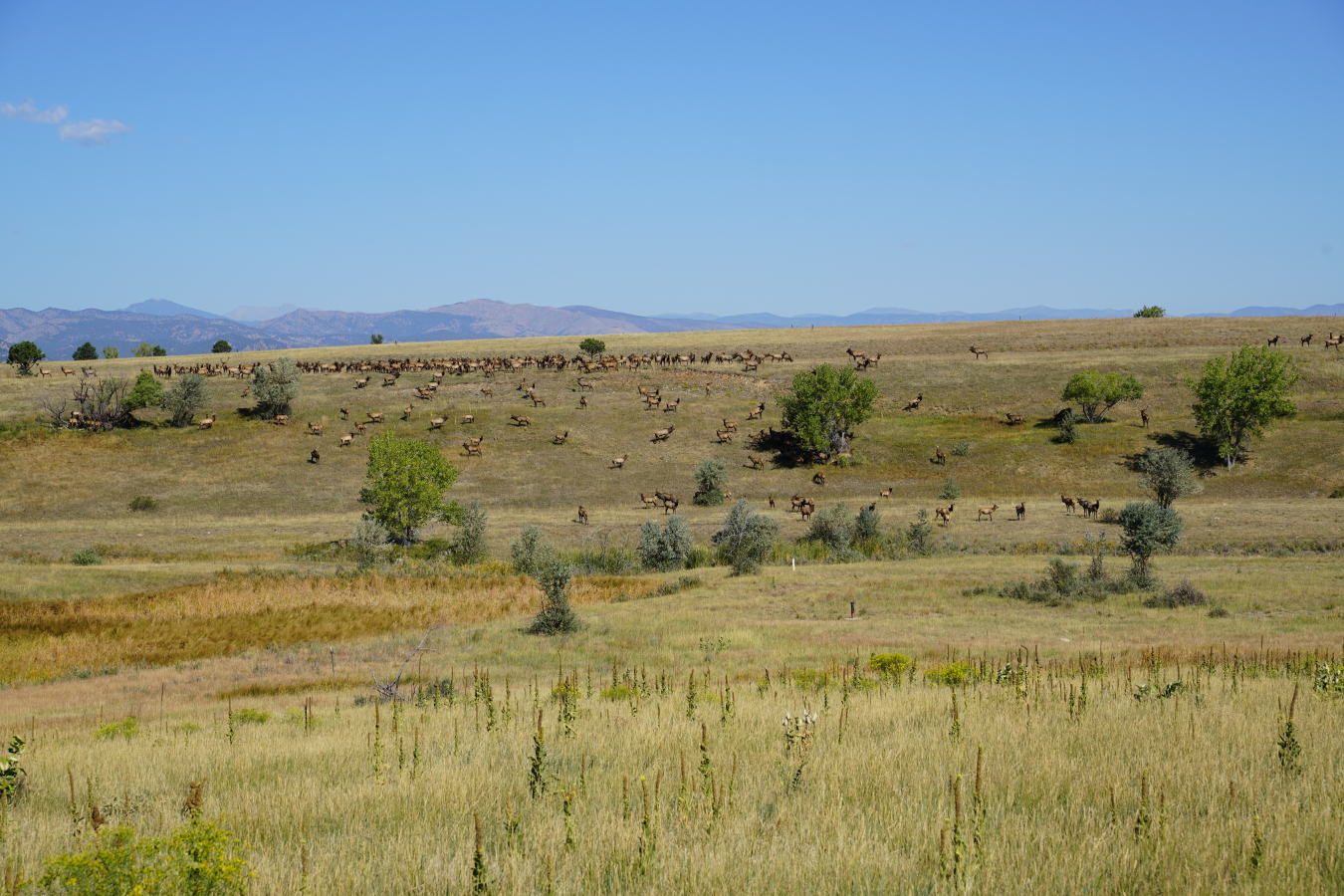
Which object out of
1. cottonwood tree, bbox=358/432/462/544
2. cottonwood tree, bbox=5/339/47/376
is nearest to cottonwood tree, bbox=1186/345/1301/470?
cottonwood tree, bbox=358/432/462/544

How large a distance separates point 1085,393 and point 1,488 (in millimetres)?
88537

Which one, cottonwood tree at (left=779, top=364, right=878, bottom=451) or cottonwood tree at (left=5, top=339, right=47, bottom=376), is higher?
cottonwood tree at (left=5, top=339, right=47, bottom=376)

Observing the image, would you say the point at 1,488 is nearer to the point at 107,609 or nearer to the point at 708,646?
the point at 107,609

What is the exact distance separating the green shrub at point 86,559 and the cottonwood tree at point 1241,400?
7455 cm

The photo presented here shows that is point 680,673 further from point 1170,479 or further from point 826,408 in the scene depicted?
point 826,408

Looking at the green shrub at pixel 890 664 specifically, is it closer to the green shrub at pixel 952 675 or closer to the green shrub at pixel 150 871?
the green shrub at pixel 952 675

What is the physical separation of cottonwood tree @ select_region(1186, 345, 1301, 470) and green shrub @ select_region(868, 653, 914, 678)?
56.7m

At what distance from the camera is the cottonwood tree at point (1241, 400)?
61344 millimetres

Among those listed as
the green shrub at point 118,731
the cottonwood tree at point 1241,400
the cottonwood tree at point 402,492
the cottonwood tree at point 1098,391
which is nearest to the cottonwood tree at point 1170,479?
the cottonwood tree at point 1241,400

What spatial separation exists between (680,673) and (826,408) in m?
53.0

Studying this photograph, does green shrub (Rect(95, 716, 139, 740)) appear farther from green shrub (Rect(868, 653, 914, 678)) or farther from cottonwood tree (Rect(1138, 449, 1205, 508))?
cottonwood tree (Rect(1138, 449, 1205, 508))

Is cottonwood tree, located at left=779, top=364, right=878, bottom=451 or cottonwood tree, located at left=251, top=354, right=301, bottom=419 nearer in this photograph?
cottonwood tree, located at left=779, top=364, right=878, bottom=451

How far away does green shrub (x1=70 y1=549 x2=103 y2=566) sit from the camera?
4088 cm

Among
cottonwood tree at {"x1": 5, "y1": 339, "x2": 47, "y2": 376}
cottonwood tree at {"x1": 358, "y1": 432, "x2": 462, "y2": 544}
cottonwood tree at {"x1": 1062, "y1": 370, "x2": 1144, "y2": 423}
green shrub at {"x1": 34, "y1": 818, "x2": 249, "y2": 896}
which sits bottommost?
cottonwood tree at {"x1": 358, "y1": 432, "x2": 462, "y2": 544}
